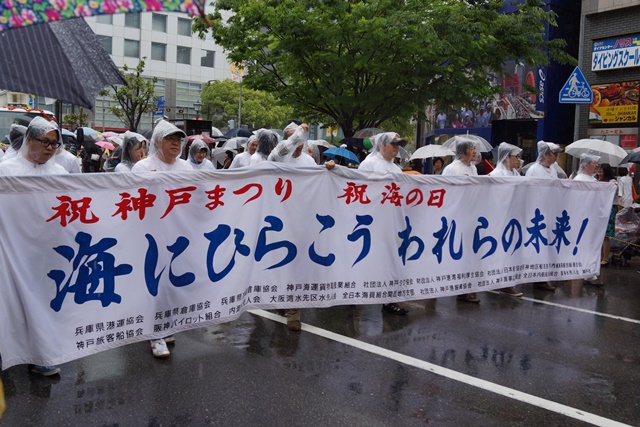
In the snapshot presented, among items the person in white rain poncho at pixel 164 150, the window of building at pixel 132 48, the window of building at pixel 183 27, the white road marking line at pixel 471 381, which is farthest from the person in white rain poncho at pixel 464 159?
the window of building at pixel 183 27

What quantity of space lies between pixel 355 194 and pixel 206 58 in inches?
2422

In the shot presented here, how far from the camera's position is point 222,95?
2244 inches

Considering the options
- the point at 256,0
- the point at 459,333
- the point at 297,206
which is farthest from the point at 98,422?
the point at 256,0

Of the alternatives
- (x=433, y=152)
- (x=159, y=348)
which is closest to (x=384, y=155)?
(x=159, y=348)

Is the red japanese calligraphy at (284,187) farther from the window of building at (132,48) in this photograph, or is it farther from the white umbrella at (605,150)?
the window of building at (132,48)

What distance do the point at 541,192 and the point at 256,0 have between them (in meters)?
11.2

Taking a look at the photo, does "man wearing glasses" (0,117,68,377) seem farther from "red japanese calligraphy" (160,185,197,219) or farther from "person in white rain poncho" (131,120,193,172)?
"red japanese calligraphy" (160,185,197,219)

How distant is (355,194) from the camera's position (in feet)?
20.6

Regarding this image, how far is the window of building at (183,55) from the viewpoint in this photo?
62.6 meters

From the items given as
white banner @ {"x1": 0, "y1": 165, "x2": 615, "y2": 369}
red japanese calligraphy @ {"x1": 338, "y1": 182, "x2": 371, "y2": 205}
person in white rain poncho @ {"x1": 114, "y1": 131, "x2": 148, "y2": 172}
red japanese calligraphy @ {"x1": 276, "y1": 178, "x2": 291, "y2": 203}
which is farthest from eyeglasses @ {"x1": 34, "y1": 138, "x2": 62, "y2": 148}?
red japanese calligraphy @ {"x1": 338, "y1": 182, "x2": 371, "y2": 205}

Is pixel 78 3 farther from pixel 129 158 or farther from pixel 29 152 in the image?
pixel 129 158

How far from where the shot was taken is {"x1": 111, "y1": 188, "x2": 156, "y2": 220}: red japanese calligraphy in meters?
4.74

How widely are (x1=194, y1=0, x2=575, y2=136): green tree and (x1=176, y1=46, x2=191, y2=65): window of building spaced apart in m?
46.9

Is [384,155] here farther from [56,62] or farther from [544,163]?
[56,62]
